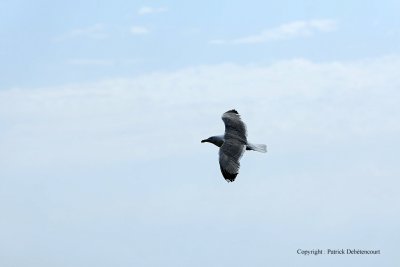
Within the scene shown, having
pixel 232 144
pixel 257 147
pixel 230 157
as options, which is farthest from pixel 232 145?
pixel 257 147

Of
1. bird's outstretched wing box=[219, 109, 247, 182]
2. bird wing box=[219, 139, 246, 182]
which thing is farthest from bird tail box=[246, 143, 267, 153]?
bird wing box=[219, 139, 246, 182]

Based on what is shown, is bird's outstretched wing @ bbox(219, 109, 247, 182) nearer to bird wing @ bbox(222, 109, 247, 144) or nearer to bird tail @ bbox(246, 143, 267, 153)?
bird wing @ bbox(222, 109, 247, 144)

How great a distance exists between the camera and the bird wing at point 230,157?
78312mm

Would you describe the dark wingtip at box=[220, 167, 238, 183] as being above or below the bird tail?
below

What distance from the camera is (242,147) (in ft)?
268

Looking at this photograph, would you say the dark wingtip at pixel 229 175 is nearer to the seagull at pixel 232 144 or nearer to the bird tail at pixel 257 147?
the seagull at pixel 232 144

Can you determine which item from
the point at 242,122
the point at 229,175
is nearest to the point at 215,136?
the point at 242,122

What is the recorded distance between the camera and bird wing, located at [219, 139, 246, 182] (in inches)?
3083

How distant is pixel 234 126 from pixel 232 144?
2296mm

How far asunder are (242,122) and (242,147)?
9.57ft

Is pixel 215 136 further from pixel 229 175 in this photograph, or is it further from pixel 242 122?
pixel 229 175

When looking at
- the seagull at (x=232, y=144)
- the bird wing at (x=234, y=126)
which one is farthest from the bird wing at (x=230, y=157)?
the bird wing at (x=234, y=126)

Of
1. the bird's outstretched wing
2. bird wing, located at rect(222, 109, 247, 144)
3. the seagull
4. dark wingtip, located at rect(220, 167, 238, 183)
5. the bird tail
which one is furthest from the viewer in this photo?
bird wing, located at rect(222, 109, 247, 144)

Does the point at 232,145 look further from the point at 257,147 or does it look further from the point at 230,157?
the point at 257,147
